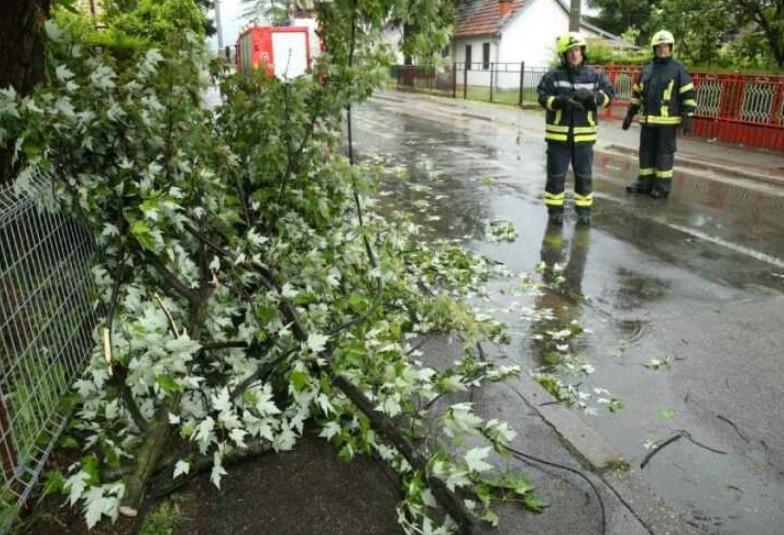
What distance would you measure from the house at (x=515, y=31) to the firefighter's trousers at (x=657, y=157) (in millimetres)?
29133

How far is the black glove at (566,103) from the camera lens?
6844mm

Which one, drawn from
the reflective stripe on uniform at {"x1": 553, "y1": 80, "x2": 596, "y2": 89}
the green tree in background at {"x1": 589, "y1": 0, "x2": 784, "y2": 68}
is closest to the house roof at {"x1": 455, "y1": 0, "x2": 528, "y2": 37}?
the green tree in background at {"x1": 589, "y1": 0, "x2": 784, "y2": 68}

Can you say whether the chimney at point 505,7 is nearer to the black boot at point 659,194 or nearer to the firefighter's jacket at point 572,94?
the black boot at point 659,194

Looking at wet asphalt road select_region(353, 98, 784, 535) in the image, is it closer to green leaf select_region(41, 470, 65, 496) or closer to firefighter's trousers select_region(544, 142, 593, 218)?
firefighter's trousers select_region(544, 142, 593, 218)

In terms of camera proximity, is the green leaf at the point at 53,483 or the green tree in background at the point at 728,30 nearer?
the green leaf at the point at 53,483

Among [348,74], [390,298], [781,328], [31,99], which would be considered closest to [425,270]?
[390,298]

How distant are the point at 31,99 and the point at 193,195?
841 millimetres

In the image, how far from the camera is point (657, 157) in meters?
8.68

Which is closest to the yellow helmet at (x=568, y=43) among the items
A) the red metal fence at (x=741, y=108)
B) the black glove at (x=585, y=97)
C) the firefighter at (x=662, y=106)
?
the black glove at (x=585, y=97)

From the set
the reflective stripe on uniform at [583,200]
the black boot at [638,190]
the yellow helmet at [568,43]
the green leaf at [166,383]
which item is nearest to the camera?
the green leaf at [166,383]

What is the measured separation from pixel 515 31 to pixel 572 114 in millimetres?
32876

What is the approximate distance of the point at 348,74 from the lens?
3.90 m

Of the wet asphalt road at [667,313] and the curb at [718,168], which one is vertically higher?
the curb at [718,168]

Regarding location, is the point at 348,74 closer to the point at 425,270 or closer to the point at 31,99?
the point at 31,99
